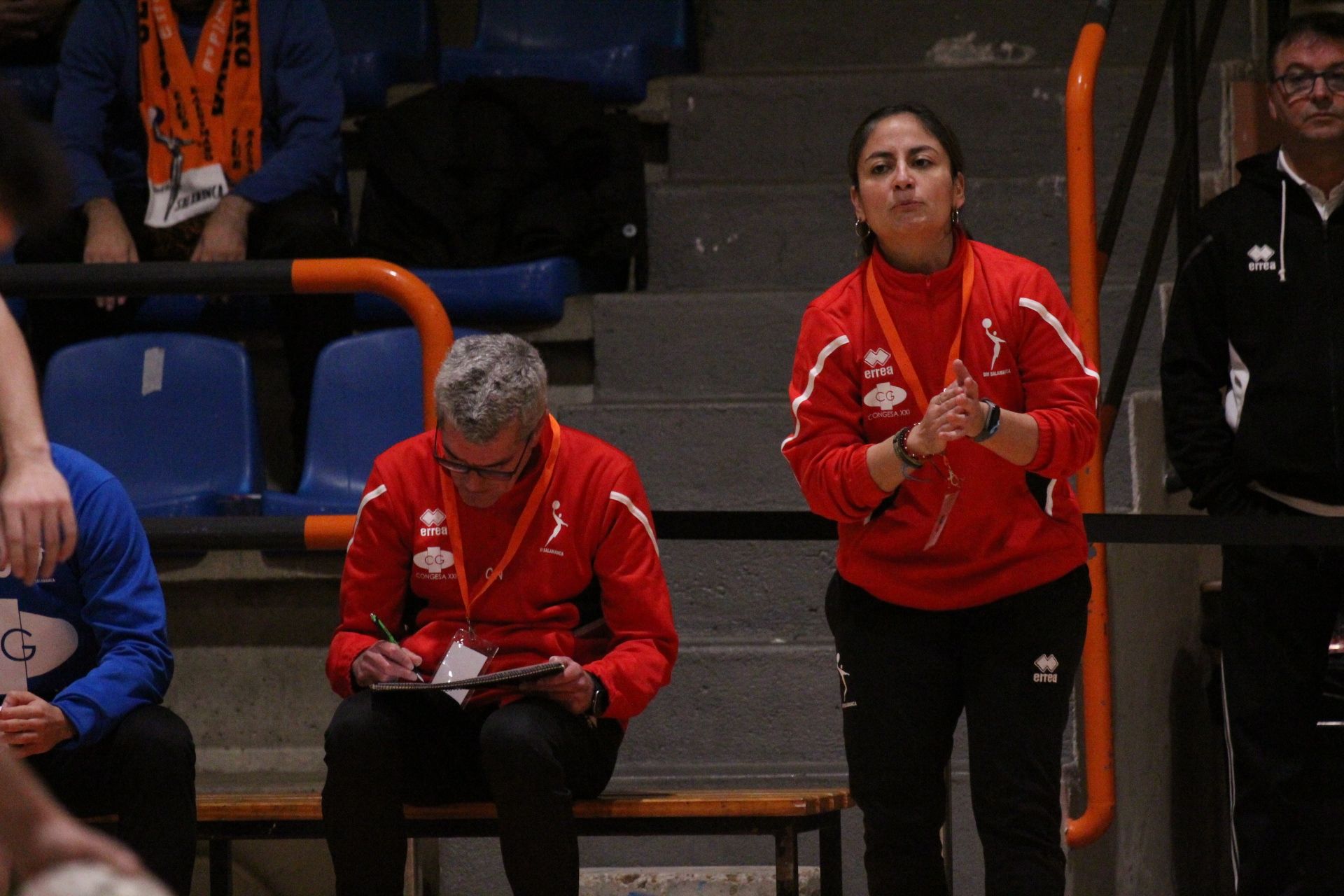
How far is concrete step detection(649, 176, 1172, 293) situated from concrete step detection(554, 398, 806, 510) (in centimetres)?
51

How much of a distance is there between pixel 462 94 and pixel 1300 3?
7.59ft

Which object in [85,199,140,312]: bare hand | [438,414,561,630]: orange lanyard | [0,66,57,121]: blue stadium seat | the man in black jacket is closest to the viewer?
[438,414,561,630]: orange lanyard

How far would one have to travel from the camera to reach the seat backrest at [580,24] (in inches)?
198

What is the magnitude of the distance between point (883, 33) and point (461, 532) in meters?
2.77

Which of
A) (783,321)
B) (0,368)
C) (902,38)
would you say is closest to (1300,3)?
(902,38)

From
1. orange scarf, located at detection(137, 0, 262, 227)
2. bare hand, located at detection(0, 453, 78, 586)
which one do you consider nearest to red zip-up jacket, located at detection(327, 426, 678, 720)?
bare hand, located at detection(0, 453, 78, 586)

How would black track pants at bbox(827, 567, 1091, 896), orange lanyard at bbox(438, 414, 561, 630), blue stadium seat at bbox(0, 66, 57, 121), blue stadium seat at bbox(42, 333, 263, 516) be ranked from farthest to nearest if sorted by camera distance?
blue stadium seat at bbox(0, 66, 57, 121) → blue stadium seat at bbox(42, 333, 263, 516) → orange lanyard at bbox(438, 414, 561, 630) → black track pants at bbox(827, 567, 1091, 896)

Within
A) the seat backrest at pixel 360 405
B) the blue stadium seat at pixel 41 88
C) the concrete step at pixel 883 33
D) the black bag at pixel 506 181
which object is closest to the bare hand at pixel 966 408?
the seat backrest at pixel 360 405

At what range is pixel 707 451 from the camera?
387 cm

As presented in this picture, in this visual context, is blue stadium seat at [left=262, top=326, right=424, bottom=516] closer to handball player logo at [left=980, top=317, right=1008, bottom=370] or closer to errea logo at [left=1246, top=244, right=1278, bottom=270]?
handball player logo at [left=980, top=317, right=1008, bottom=370]

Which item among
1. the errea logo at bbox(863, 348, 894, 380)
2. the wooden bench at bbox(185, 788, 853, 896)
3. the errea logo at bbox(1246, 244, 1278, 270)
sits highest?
the errea logo at bbox(1246, 244, 1278, 270)

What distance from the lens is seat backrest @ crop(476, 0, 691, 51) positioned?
5.02m

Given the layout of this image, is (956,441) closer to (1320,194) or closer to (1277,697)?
(1277,697)

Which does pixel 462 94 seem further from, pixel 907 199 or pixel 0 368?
pixel 0 368
